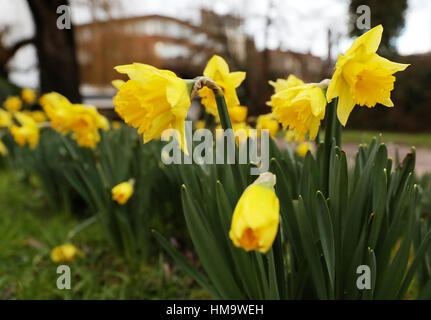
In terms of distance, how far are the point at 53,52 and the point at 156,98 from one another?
183 inches

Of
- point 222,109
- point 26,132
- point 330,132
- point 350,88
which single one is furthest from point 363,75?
point 26,132

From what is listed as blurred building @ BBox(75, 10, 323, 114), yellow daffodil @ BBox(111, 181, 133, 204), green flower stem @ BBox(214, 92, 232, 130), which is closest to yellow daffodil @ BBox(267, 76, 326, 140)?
green flower stem @ BBox(214, 92, 232, 130)

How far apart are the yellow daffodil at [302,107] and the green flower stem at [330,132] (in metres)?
0.07

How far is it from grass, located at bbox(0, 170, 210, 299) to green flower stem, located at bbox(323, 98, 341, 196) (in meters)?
0.74

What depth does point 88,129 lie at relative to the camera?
1.46m

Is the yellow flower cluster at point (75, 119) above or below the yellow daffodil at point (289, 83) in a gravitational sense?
below

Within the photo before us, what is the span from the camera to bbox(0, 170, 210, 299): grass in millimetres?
1247

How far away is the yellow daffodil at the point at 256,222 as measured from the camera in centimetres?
45

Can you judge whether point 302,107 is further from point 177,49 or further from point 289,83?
point 177,49

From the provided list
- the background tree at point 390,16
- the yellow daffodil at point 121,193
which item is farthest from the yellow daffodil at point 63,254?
the background tree at point 390,16

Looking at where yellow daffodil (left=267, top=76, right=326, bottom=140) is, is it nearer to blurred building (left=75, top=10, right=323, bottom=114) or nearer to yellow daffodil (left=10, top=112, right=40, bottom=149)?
yellow daffodil (left=10, top=112, right=40, bottom=149)

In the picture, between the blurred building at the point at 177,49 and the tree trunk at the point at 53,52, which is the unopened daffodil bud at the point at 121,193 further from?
the blurred building at the point at 177,49

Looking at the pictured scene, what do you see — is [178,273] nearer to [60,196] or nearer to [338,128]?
[338,128]
